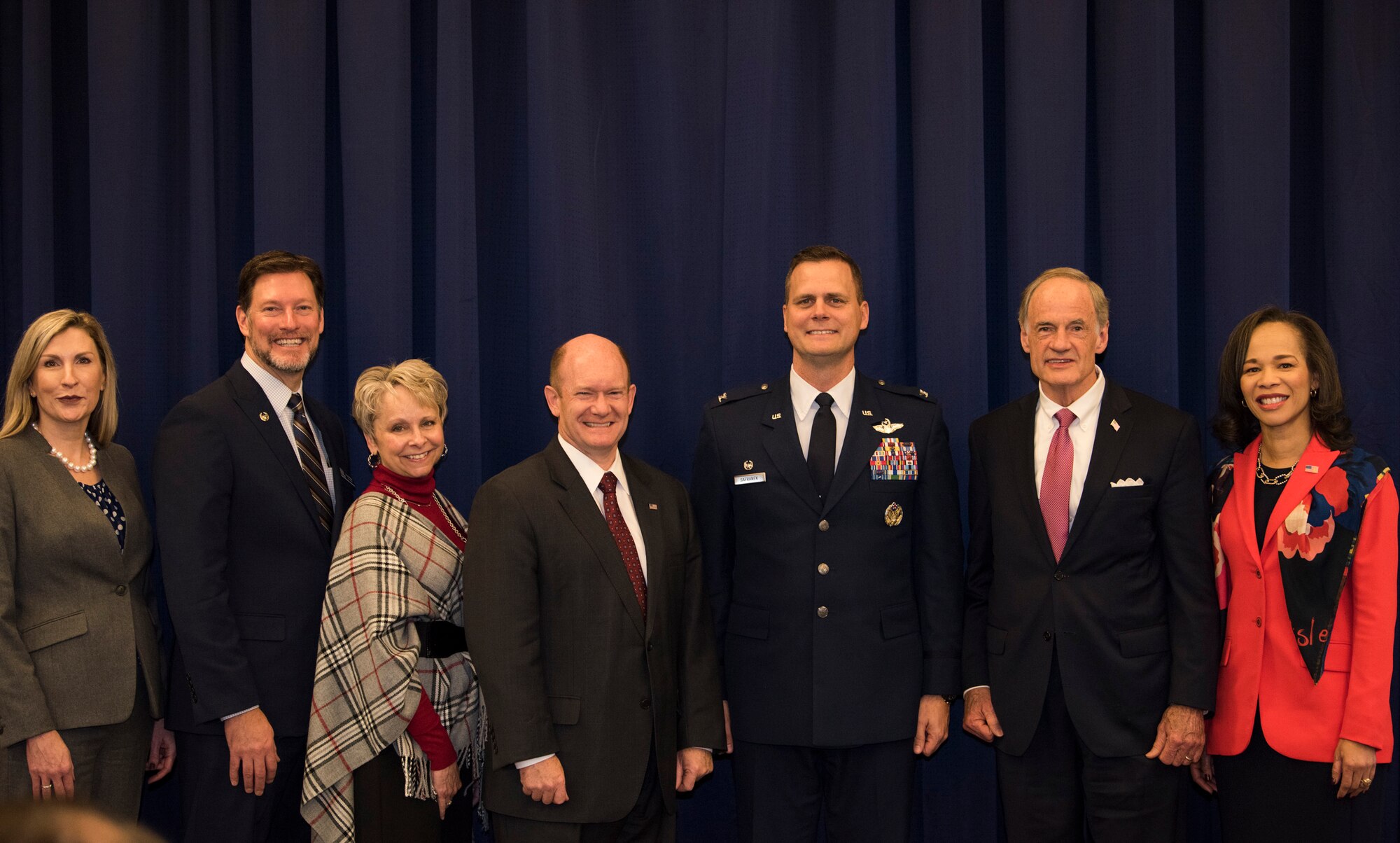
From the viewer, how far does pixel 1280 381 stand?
247 centimetres

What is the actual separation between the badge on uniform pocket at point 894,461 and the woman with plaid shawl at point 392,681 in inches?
41.4

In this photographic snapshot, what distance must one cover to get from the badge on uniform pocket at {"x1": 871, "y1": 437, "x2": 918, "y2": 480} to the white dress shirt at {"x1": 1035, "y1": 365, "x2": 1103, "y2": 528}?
1.04 ft

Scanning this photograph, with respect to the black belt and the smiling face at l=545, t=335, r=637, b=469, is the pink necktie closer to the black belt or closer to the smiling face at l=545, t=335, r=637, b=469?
the smiling face at l=545, t=335, r=637, b=469

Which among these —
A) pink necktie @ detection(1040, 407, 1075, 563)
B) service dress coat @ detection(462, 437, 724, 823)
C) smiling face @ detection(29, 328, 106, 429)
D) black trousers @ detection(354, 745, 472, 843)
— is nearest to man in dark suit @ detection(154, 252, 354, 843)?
smiling face @ detection(29, 328, 106, 429)

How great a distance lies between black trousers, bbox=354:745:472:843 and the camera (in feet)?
7.34

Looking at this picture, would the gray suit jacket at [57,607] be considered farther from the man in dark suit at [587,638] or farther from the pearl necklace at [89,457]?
the man in dark suit at [587,638]

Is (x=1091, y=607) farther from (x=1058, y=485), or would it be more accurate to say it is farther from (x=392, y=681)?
(x=392, y=681)

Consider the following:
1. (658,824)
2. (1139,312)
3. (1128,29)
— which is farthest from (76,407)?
(1128,29)

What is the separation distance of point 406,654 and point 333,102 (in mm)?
2199

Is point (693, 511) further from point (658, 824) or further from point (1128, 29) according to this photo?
point (1128, 29)

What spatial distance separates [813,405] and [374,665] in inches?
48.2

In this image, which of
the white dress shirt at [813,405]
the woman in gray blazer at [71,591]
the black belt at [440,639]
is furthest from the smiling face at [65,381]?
the white dress shirt at [813,405]

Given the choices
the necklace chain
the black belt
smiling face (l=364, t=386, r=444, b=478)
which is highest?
smiling face (l=364, t=386, r=444, b=478)

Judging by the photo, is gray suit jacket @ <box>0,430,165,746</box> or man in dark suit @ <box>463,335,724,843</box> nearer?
man in dark suit @ <box>463,335,724,843</box>
